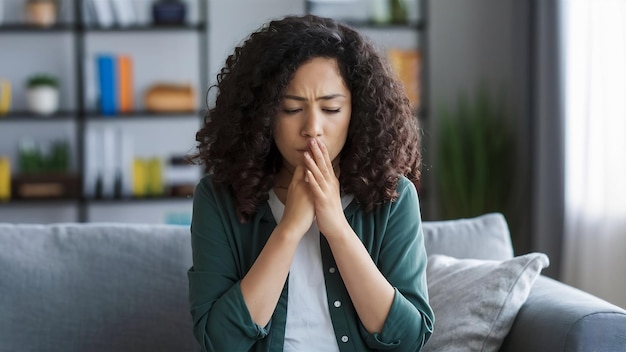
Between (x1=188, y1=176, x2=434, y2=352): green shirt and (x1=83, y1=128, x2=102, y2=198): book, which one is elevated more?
(x1=188, y1=176, x2=434, y2=352): green shirt

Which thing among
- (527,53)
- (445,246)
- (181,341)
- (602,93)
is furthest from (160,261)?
(527,53)

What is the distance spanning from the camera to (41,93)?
15.7 ft

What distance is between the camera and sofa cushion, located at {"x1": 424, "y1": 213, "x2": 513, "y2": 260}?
2.44 metres

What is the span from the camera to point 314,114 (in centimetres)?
166

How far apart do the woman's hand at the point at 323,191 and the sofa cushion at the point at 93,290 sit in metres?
0.72

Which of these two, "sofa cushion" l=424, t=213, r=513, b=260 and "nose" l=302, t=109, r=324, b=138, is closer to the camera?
"nose" l=302, t=109, r=324, b=138

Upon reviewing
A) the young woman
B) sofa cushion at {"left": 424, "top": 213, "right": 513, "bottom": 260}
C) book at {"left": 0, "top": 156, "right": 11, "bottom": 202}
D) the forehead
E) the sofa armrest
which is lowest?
book at {"left": 0, "top": 156, "right": 11, "bottom": 202}

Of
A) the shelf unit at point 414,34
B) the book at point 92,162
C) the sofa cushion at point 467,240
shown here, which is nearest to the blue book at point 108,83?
the book at point 92,162

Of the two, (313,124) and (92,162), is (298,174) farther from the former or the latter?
(92,162)

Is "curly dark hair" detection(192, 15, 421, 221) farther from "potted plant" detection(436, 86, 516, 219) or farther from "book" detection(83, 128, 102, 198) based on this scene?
"book" detection(83, 128, 102, 198)

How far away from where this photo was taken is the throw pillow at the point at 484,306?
2041 mm

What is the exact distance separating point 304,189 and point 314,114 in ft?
0.45

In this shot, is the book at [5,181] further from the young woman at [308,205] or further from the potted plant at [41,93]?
the young woman at [308,205]

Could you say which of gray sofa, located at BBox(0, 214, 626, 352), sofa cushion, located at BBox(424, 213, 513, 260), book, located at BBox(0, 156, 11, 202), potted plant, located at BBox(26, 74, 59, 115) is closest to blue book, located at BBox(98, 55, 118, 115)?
potted plant, located at BBox(26, 74, 59, 115)
